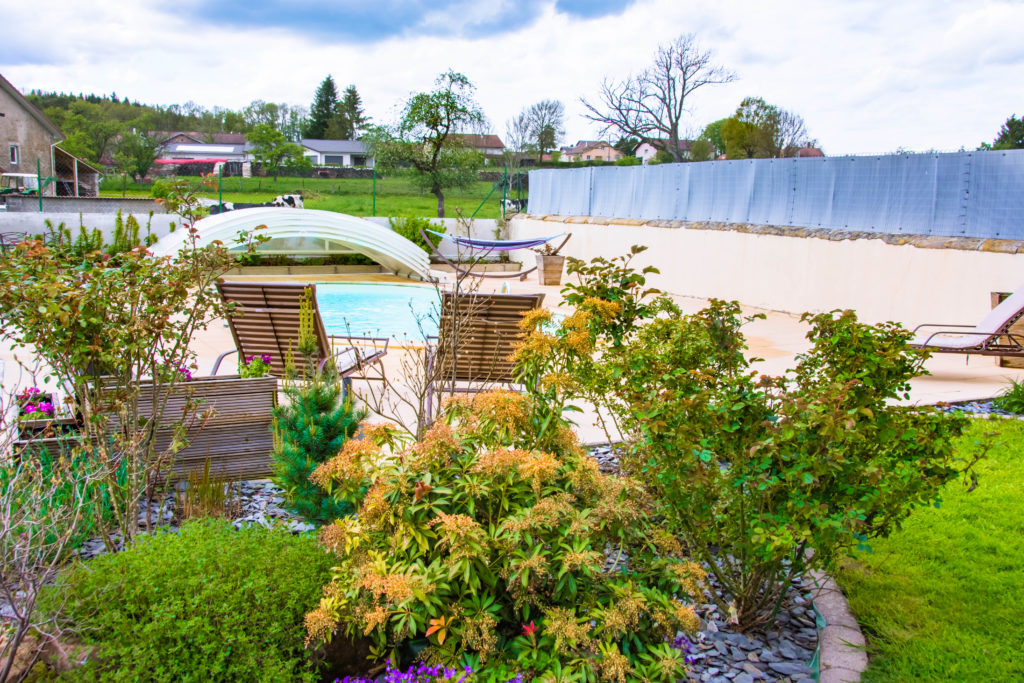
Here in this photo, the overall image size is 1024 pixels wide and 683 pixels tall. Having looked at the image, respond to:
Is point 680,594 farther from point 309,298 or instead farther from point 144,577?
point 309,298

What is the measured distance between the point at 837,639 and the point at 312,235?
11476 mm

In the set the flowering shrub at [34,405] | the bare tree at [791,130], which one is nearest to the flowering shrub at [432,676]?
the flowering shrub at [34,405]

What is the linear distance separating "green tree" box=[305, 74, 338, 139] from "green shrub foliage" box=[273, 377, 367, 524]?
62.8m

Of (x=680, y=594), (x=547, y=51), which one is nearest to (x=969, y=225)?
(x=547, y=51)

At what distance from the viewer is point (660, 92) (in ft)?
103

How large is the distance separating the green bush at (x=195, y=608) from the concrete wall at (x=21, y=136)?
33390 millimetres

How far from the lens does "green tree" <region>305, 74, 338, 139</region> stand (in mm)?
62531

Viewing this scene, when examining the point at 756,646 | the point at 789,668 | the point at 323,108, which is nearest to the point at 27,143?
the point at 323,108

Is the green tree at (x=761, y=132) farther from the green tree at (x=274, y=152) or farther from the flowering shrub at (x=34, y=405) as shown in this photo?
the flowering shrub at (x=34, y=405)

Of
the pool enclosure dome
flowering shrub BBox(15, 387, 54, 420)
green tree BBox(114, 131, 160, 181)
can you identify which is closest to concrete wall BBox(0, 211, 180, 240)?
the pool enclosure dome

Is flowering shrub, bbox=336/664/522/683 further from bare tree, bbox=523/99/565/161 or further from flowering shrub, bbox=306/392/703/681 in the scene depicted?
bare tree, bbox=523/99/565/161

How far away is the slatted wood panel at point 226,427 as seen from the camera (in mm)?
3701

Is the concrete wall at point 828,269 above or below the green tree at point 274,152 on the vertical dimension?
below

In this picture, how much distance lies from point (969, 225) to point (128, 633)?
10039mm
